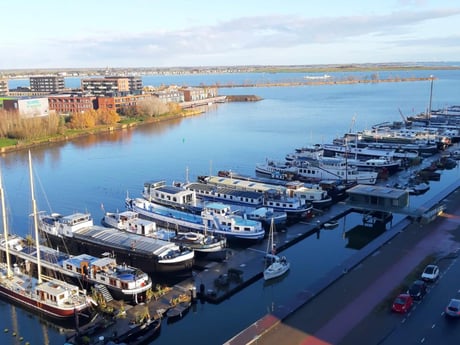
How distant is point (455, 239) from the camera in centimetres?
1508

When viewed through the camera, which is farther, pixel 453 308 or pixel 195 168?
pixel 195 168

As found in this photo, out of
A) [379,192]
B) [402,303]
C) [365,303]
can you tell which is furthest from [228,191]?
[402,303]

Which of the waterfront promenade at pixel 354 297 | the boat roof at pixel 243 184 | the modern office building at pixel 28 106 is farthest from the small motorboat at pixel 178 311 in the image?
the modern office building at pixel 28 106

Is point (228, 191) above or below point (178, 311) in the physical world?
above

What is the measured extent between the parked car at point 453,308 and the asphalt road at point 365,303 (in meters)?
0.38

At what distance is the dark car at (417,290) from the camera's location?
11031 mm

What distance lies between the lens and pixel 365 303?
1095 cm

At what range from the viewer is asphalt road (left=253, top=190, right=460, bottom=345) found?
968cm

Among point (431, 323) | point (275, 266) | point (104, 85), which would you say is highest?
point (104, 85)

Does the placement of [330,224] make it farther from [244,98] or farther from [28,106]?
[244,98]

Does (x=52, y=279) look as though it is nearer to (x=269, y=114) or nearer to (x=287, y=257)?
(x=287, y=257)

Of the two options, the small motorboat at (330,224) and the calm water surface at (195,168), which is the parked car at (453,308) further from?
the small motorboat at (330,224)

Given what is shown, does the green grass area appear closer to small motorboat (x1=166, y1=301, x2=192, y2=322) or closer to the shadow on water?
the shadow on water

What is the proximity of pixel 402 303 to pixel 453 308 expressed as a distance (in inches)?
39.7
